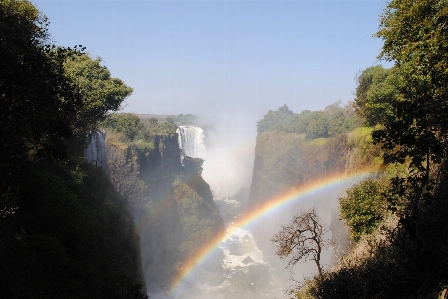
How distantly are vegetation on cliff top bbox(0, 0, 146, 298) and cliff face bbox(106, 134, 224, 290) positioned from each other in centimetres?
2756

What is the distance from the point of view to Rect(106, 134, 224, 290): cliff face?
47844 mm

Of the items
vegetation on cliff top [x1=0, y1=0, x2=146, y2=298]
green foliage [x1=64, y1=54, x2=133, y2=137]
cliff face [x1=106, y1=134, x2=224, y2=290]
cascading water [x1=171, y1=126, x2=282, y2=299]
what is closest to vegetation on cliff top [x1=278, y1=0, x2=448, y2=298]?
vegetation on cliff top [x1=0, y1=0, x2=146, y2=298]

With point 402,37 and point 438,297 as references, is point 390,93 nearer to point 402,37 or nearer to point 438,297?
point 402,37

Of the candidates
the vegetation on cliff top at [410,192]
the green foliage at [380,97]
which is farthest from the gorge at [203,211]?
the vegetation on cliff top at [410,192]

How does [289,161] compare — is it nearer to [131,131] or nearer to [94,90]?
[131,131]

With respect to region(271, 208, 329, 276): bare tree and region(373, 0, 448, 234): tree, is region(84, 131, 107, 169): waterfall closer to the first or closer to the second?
region(271, 208, 329, 276): bare tree

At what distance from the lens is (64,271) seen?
11.8 meters

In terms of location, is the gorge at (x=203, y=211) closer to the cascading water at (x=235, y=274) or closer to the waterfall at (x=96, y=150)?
the cascading water at (x=235, y=274)

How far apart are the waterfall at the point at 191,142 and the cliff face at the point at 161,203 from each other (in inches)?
604

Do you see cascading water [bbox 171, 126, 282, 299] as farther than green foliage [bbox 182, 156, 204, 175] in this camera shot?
No

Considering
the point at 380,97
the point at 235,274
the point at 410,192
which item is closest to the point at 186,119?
the point at 235,274

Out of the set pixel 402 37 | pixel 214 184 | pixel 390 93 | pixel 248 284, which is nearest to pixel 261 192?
pixel 248 284

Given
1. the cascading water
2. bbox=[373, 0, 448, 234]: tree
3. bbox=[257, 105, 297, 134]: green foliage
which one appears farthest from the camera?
bbox=[257, 105, 297, 134]: green foliage

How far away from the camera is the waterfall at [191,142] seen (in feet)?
268
